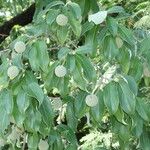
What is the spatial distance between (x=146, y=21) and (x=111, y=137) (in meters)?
0.90

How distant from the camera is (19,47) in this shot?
1329 millimetres

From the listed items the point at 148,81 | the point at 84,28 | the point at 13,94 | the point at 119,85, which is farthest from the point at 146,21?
the point at 13,94

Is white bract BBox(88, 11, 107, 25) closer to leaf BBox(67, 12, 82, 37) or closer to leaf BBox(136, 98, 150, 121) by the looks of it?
leaf BBox(67, 12, 82, 37)

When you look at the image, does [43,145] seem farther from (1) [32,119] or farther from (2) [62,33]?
(2) [62,33]

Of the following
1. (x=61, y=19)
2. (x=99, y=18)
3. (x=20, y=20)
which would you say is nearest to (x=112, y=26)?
(x=99, y=18)

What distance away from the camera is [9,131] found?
151 centimetres

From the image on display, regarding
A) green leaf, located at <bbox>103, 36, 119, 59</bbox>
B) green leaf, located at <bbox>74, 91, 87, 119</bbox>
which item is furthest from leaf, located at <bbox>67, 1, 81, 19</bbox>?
green leaf, located at <bbox>74, 91, 87, 119</bbox>

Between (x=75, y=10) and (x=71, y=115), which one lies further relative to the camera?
(x=71, y=115)

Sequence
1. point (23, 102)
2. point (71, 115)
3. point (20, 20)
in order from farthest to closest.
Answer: point (20, 20), point (71, 115), point (23, 102)

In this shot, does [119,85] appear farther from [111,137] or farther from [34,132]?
[111,137]

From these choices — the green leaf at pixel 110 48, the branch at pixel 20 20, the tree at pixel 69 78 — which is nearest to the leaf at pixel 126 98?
the tree at pixel 69 78

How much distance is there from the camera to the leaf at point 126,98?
1262 mm

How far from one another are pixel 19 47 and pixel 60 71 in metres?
0.14

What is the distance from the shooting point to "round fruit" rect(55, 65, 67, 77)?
1287 mm
